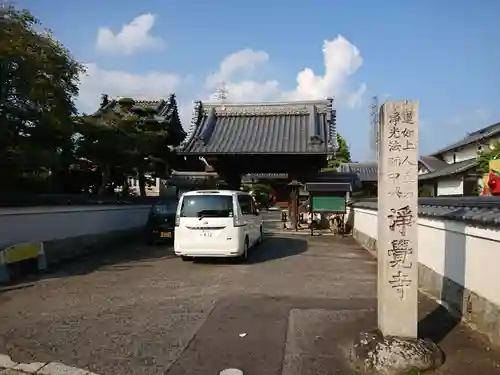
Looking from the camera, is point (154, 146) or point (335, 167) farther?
point (335, 167)

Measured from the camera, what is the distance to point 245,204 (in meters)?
12.0

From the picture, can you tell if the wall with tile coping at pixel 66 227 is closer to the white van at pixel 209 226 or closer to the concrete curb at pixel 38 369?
the white van at pixel 209 226

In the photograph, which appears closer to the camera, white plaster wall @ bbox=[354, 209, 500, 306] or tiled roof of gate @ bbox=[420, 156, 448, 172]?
white plaster wall @ bbox=[354, 209, 500, 306]

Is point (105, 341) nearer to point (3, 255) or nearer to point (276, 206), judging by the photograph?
point (3, 255)

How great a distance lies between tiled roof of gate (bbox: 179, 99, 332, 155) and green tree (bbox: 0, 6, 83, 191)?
751 centimetres

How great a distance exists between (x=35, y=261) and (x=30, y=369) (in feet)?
19.4

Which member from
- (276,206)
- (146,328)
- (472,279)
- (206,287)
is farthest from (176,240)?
(276,206)

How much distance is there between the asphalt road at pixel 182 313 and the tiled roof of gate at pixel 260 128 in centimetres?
778

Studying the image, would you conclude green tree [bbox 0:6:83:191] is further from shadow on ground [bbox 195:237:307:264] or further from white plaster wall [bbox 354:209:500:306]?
white plaster wall [bbox 354:209:500:306]

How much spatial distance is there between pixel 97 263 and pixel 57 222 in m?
1.57

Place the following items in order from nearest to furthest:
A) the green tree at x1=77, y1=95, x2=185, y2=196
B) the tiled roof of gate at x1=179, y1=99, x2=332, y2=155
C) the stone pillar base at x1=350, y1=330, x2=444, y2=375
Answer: the stone pillar base at x1=350, y1=330, x2=444, y2=375, the green tree at x1=77, y1=95, x2=185, y2=196, the tiled roof of gate at x1=179, y1=99, x2=332, y2=155

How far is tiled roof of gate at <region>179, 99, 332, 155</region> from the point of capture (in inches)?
705

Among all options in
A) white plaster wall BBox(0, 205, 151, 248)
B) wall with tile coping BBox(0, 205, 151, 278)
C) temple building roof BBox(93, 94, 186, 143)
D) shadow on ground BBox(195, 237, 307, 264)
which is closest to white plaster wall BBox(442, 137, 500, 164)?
temple building roof BBox(93, 94, 186, 143)

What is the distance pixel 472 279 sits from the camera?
17.2 ft
